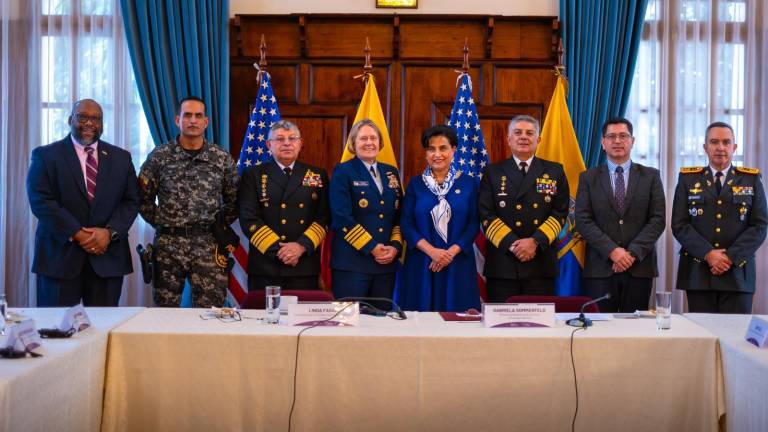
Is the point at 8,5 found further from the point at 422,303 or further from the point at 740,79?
the point at 740,79

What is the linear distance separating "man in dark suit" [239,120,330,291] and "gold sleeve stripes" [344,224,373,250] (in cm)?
17

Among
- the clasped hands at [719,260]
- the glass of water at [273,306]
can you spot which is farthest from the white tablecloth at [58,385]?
the clasped hands at [719,260]

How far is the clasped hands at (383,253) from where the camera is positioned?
382 cm

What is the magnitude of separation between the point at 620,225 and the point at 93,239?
8.62 ft

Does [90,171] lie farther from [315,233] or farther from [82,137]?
[315,233]

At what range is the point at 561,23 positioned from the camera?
5.05 m

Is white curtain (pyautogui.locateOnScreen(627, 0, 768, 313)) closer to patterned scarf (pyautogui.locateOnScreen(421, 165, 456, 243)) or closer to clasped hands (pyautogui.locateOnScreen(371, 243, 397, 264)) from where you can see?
patterned scarf (pyautogui.locateOnScreen(421, 165, 456, 243))

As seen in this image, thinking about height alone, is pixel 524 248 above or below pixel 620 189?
below

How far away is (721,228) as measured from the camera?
391cm

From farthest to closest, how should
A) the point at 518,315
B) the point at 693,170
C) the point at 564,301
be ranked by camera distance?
Answer: the point at 693,170 → the point at 564,301 → the point at 518,315

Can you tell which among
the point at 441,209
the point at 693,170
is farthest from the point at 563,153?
the point at 441,209

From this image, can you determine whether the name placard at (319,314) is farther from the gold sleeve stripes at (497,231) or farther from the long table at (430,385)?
the gold sleeve stripes at (497,231)

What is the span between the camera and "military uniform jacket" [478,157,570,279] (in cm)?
389

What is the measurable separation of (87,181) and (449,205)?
182 cm
